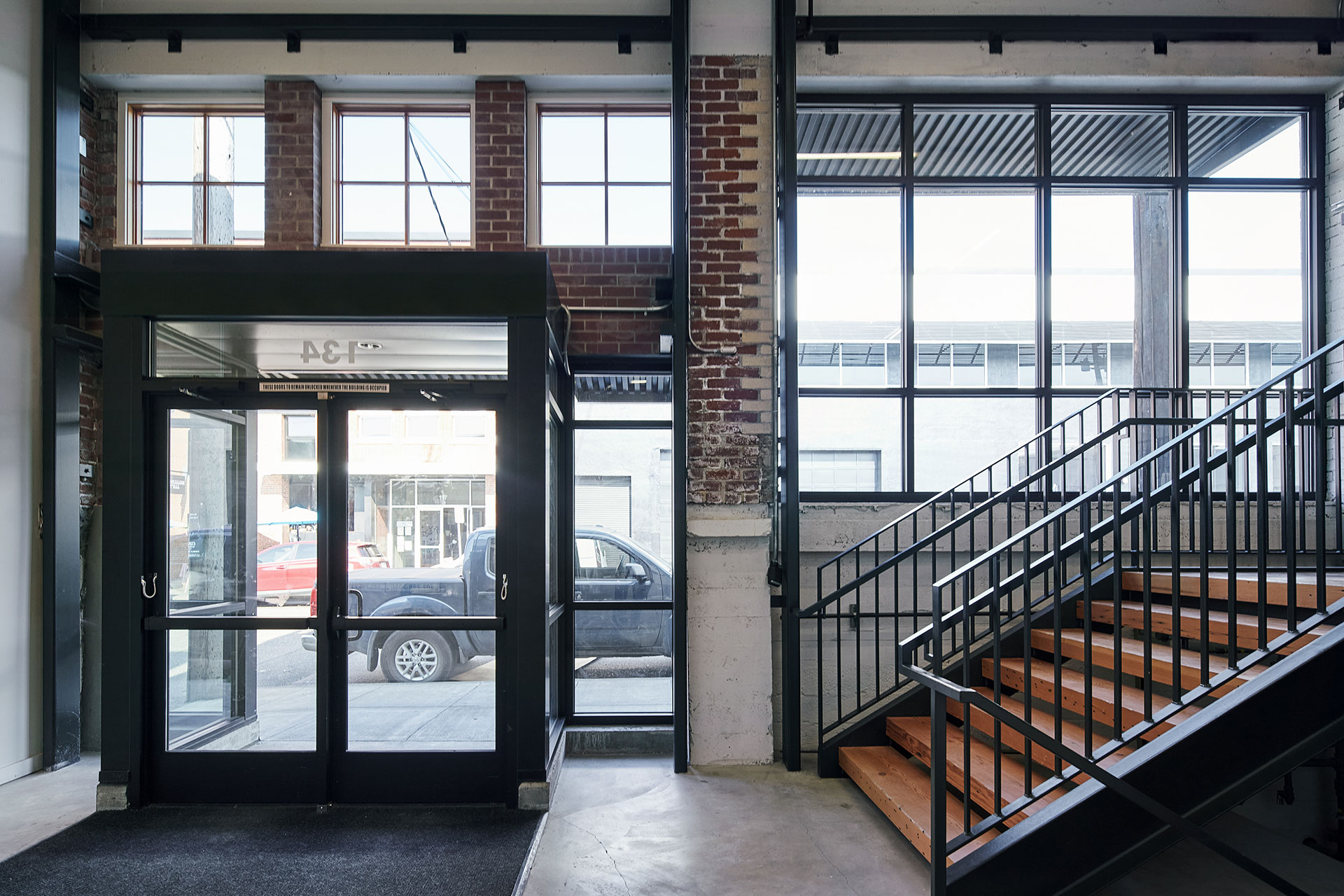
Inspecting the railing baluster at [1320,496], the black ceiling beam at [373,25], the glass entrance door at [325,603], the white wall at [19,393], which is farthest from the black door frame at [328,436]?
the railing baluster at [1320,496]

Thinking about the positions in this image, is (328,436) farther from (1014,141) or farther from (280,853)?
(1014,141)

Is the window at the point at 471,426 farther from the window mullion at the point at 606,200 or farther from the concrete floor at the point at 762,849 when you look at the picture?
the concrete floor at the point at 762,849

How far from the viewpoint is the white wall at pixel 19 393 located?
4426 millimetres

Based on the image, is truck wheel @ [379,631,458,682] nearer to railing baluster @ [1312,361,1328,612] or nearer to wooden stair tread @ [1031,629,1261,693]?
wooden stair tread @ [1031,629,1261,693]

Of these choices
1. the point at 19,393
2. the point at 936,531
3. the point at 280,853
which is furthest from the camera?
the point at 936,531

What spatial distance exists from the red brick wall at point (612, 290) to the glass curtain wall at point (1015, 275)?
1020 millimetres

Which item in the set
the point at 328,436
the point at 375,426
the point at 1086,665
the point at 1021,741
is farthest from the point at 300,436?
the point at 1021,741

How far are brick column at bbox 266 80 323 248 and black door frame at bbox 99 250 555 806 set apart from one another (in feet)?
4.22

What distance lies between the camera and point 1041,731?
301 centimetres

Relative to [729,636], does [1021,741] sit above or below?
below

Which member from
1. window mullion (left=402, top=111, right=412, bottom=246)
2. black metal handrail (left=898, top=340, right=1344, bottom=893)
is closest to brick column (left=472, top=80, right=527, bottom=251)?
window mullion (left=402, top=111, right=412, bottom=246)

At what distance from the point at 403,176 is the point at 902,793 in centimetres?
485

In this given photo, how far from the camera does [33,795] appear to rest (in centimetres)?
415

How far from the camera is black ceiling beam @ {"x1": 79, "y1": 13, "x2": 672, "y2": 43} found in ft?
16.4
